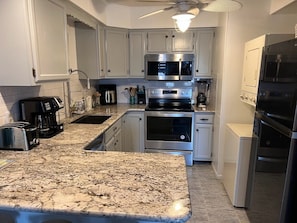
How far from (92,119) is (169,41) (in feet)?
6.05

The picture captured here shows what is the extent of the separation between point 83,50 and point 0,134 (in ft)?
6.56

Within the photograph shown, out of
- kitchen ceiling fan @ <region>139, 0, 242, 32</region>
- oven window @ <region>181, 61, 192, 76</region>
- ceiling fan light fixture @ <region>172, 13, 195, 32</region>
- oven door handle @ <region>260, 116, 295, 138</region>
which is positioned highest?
kitchen ceiling fan @ <region>139, 0, 242, 32</region>

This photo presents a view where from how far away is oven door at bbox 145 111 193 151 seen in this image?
350 cm

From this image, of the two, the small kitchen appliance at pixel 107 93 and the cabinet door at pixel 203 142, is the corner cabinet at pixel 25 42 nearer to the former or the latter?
the small kitchen appliance at pixel 107 93

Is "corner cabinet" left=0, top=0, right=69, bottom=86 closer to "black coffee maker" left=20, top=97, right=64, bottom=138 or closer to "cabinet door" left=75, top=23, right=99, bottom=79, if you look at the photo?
"black coffee maker" left=20, top=97, right=64, bottom=138

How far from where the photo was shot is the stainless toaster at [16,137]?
5.35 ft

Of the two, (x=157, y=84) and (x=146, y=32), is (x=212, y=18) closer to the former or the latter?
(x=146, y=32)

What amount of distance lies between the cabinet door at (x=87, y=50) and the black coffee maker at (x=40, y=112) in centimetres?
138

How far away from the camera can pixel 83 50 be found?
10.9 ft

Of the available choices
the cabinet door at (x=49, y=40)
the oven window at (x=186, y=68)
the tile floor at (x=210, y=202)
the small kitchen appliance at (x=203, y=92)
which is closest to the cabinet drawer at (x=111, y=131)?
the cabinet door at (x=49, y=40)

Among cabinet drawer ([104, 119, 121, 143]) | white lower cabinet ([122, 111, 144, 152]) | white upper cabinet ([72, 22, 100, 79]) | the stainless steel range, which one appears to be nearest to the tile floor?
the stainless steel range

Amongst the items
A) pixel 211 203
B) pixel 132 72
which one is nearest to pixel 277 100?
pixel 211 203

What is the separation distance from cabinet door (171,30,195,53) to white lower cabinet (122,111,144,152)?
1.26m

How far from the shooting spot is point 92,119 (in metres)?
2.94
